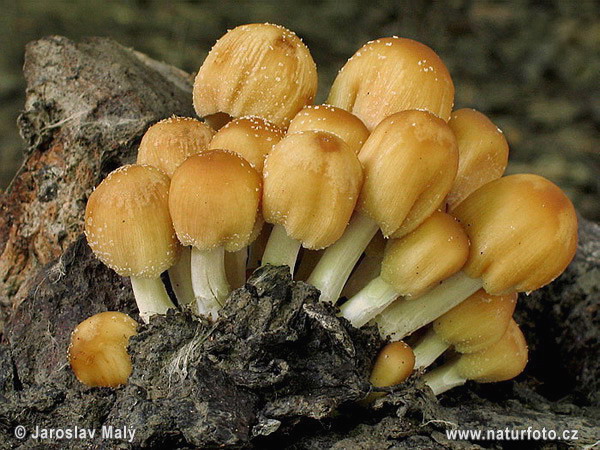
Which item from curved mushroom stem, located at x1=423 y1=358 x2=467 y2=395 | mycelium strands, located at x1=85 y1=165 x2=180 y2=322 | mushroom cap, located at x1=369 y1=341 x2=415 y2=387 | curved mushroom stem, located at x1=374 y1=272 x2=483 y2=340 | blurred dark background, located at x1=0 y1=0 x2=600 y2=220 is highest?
mycelium strands, located at x1=85 y1=165 x2=180 y2=322

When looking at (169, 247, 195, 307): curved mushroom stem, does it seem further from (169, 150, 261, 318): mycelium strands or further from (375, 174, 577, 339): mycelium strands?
(375, 174, 577, 339): mycelium strands

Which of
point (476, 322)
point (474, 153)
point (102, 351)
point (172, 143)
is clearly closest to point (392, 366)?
point (476, 322)

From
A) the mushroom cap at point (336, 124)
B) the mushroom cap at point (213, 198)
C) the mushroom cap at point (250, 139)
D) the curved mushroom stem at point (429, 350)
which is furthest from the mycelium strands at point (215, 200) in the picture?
the curved mushroom stem at point (429, 350)

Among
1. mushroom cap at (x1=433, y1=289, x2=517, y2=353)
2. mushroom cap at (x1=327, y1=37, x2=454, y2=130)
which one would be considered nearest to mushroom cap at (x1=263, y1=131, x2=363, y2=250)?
mushroom cap at (x1=327, y1=37, x2=454, y2=130)

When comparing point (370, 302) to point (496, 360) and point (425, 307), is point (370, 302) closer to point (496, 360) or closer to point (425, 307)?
point (425, 307)

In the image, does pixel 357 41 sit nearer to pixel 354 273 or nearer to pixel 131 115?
pixel 131 115
